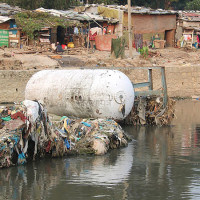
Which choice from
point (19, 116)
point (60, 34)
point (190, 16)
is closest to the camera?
point (19, 116)

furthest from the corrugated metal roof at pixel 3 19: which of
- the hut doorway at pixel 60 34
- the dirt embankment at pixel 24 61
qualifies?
the hut doorway at pixel 60 34

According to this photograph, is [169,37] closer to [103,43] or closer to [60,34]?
[103,43]

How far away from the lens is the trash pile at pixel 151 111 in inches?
592

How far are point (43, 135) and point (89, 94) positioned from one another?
376 centimetres

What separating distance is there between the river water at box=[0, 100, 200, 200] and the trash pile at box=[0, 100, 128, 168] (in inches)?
8.7

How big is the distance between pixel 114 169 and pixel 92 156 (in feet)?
3.80

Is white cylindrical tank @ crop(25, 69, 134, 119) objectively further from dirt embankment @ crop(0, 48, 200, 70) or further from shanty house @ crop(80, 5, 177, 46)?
shanty house @ crop(80, 5, 177, 46)

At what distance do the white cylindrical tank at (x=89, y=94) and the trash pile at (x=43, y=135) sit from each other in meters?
1.63

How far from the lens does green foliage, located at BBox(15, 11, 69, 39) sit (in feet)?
92.4

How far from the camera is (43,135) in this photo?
9883 mm

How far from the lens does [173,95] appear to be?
22859mm

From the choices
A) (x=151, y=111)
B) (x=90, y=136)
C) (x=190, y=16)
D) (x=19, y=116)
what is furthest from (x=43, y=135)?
(x=190, y=16)

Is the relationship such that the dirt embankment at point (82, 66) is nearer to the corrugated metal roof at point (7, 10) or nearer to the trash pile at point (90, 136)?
the corrugated metal roof at point (7, 10)

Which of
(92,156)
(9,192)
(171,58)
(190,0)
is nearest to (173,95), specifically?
(171,58)
